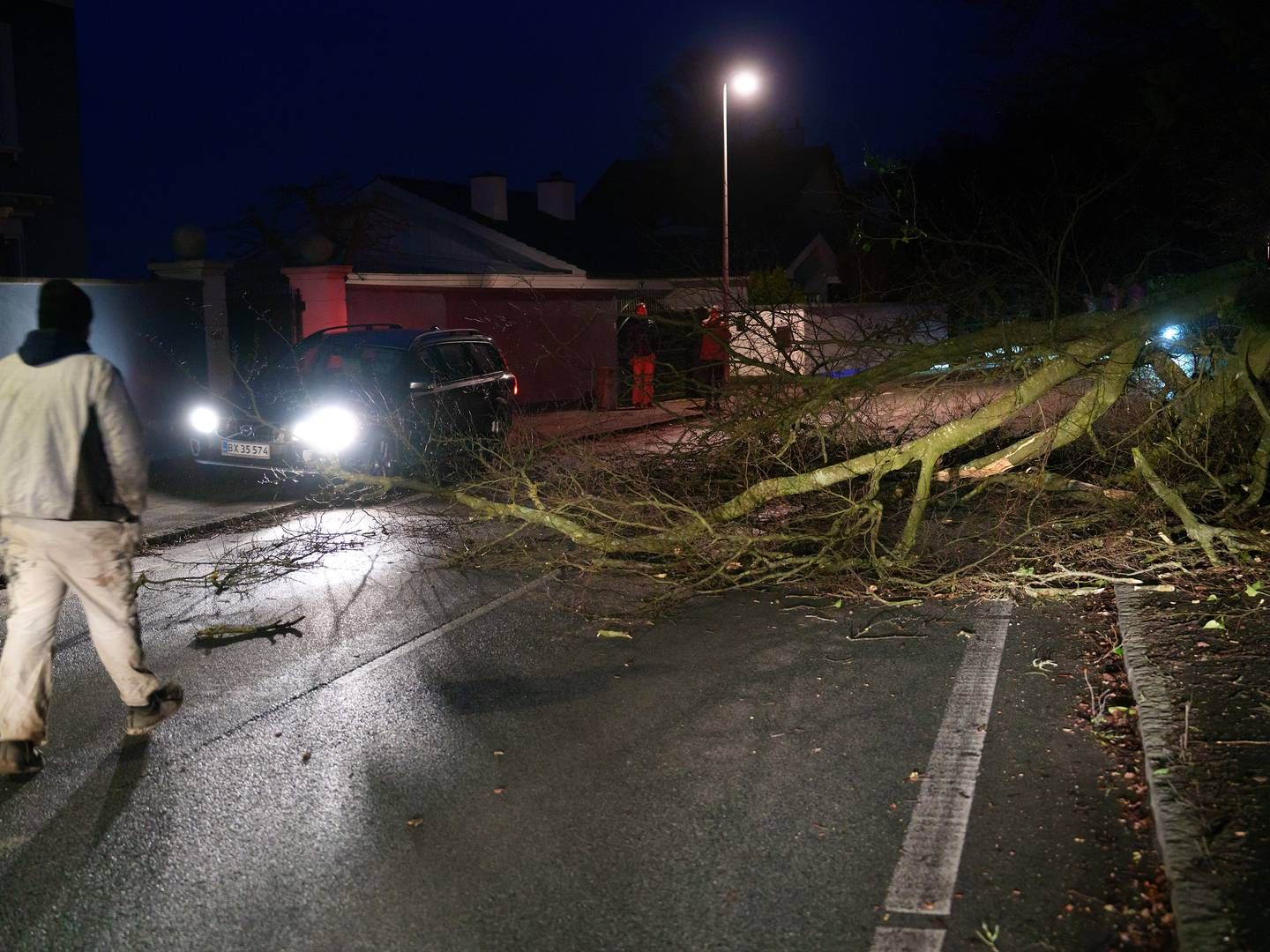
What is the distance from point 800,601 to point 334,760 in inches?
136

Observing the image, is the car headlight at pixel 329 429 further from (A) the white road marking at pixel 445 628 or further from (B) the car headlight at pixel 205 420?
(A) the white road marking at pixel 445 628

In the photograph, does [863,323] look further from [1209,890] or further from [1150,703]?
[1209,890]

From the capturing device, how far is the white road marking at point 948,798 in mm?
3768

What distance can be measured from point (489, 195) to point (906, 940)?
95.2 ft

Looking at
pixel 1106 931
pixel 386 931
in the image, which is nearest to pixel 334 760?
pixel 386 931

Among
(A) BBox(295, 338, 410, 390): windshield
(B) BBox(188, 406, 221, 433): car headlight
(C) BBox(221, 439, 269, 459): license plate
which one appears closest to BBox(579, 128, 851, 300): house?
(A) BBox(295, 338, 410, 390): windshield

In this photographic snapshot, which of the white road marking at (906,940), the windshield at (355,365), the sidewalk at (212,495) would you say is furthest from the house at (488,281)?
the white road marking at (906,940)

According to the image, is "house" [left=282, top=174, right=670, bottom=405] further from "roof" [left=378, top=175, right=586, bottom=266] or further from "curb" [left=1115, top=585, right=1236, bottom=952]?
"curb" [left=1115, top=585, right=1236, bottom=952]

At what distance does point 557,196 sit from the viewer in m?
35.2

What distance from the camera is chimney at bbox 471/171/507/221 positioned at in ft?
101

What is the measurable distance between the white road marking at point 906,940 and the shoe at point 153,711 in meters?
3.25

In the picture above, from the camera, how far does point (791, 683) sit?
582 centimetres

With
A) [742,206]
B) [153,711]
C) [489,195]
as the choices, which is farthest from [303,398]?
[742,206]

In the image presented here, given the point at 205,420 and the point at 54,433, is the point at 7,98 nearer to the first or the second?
the point at 205,420
